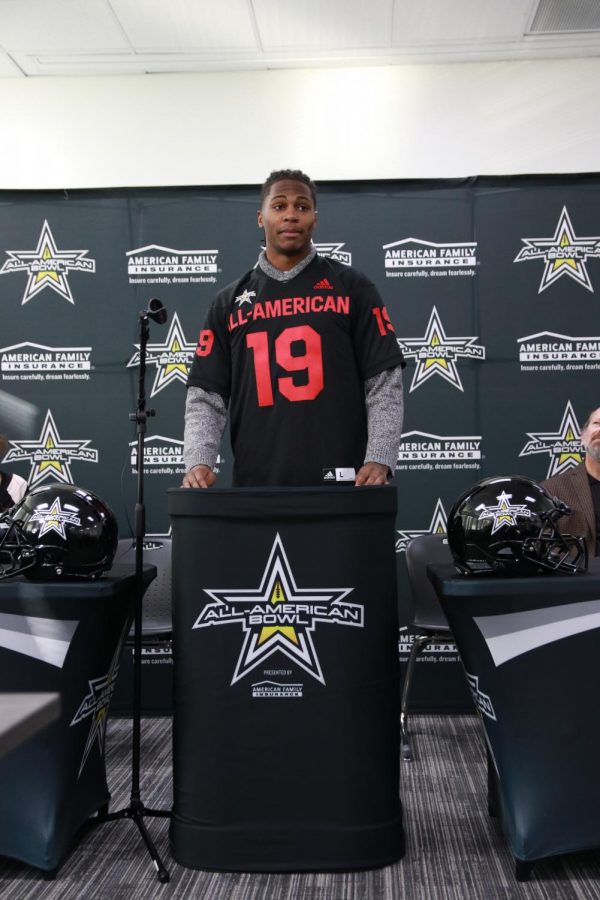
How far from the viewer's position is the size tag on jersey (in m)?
2.33

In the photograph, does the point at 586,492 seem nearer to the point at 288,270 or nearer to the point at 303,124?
the point at 288,270

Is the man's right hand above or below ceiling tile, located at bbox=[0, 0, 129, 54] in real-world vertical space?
below

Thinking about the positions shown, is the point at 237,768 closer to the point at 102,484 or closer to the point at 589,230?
the point at 102,484

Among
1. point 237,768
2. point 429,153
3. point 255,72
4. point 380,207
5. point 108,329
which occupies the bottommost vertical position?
point 237,768

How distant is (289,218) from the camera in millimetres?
2404

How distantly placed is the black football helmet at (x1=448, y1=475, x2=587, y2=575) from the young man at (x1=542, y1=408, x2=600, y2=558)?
38.4 inches

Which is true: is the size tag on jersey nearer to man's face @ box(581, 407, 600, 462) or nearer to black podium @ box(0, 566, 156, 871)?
black podium @ box(0, 566, 156, 871)

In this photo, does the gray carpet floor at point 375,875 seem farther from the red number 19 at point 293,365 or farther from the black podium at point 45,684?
the red number 19 at point 293,365

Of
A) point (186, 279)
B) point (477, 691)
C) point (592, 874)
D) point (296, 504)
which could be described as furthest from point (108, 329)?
point (592, 874)

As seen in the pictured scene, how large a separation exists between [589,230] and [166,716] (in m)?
3.38

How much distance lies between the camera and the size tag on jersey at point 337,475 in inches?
91.6

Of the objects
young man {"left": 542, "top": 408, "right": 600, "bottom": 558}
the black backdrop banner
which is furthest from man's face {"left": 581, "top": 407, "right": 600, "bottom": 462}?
the black backdrop banner

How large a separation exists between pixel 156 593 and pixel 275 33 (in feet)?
9.53

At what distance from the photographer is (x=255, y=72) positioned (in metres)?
4.34
